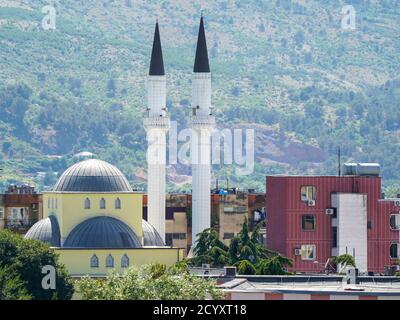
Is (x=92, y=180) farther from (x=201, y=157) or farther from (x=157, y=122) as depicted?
(x=201, y=157)

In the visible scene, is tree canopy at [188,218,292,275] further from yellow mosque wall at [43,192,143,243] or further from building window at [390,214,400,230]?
building window at [390,214,400,230]

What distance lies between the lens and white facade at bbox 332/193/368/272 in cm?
11306

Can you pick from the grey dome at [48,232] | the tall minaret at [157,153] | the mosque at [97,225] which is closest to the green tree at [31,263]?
the mosque at [97,225]

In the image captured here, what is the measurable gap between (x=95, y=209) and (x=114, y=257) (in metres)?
5.94

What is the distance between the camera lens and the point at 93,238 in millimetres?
105500

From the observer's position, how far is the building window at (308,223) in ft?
370

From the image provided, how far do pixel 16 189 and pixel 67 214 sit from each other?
136 ft

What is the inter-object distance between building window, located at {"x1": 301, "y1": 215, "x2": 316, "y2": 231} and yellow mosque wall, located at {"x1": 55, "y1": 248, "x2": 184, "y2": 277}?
32.1ft

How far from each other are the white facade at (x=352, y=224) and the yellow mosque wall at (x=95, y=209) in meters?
9.94

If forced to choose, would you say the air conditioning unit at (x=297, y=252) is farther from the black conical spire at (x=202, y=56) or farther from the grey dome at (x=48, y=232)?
the black conical spire at (x=202, y=56)

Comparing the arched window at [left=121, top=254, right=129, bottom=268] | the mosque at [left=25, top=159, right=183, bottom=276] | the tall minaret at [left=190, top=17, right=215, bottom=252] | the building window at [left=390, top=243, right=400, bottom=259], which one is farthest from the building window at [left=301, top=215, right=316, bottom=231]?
the tall minaret at [left=190, top=17, right=215, bottom=252]
